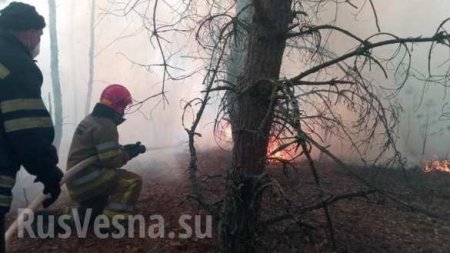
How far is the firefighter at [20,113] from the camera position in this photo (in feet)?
10.7

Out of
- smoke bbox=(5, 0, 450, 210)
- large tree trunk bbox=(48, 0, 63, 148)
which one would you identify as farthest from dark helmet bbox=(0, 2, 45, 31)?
large tree trunk bbox=(48, 0, 63, 148)

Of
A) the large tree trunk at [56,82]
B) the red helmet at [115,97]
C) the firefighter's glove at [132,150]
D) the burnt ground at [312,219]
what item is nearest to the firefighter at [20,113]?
the burnt ground at [312,219]

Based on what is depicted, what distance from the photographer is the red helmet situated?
16.6 feet

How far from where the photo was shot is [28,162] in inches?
130

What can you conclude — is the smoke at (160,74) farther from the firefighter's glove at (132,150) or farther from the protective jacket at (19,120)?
the protective jacket at (19,120)

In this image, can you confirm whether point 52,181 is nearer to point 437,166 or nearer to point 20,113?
point 20,113

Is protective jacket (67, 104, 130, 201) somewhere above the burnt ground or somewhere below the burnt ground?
above

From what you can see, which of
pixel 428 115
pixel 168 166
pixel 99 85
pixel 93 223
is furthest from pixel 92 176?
pixel 99 85

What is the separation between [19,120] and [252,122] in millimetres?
1967

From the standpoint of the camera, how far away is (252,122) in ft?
12.5

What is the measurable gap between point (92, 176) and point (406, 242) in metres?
3.86

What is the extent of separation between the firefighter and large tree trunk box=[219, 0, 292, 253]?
1.60m

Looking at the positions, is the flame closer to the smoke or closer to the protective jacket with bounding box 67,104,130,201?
the smoke

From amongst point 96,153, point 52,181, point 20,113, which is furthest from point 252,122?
point 96,153
